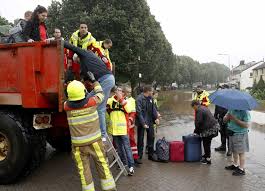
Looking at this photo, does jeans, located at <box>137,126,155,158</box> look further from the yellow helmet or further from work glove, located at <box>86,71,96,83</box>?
the yellow helmet

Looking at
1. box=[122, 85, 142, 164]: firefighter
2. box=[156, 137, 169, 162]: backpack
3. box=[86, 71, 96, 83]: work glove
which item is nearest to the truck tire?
box=[86, 71, 96, 83]: work glove

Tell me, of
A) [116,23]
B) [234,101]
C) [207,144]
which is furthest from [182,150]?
[116,23]

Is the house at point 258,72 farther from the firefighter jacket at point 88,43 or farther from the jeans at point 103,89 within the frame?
the jeans at point 103,89

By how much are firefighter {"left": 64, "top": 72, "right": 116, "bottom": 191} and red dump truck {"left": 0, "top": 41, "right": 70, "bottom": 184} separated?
1.51ft

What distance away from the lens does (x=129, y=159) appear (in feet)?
24.2

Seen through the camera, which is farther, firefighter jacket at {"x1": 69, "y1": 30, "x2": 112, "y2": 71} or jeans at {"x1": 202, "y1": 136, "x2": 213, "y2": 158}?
jeans at {"x1": 202, "y1": 136, "x2": 213, "y2": 158}

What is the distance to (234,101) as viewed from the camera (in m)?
7.18

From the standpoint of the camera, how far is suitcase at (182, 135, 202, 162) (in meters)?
8.46

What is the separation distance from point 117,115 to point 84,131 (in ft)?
6.62

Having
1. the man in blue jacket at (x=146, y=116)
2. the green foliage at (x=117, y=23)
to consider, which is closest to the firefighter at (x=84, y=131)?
the man in blue jacket at (x=146, y=116)

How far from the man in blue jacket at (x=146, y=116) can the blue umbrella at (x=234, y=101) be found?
1.54m

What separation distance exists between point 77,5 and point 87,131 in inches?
780

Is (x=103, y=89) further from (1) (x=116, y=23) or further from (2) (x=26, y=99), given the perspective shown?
(1) (x=116, y=23)

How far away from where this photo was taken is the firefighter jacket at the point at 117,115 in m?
7.33
